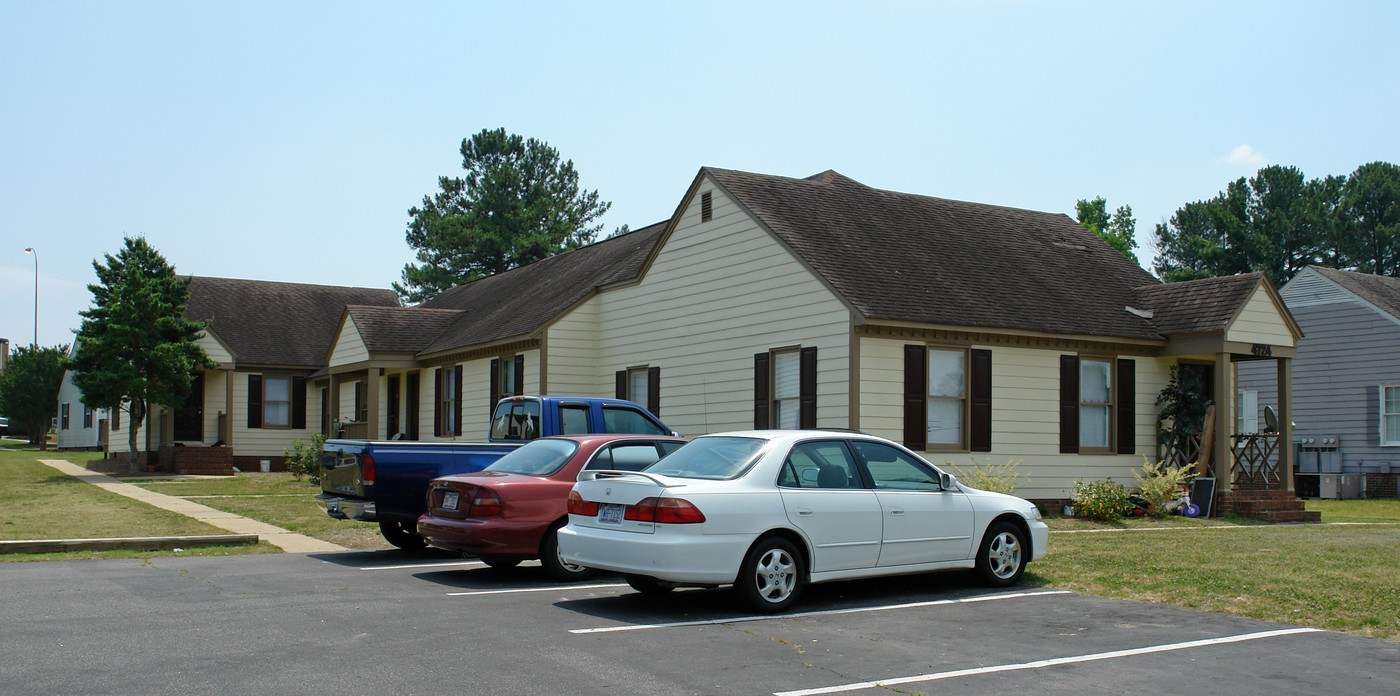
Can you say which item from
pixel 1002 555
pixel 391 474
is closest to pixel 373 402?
pixel 391 474

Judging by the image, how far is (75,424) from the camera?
5859cm

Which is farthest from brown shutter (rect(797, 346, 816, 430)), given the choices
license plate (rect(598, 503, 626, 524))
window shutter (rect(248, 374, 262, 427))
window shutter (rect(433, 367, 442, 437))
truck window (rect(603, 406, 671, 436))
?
window shutter (rect(248, 374, 262, 427))

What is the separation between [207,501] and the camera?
22031 mm

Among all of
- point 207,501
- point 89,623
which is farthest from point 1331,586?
point 207,501

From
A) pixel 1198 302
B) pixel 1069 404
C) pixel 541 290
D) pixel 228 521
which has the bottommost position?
pixel 228 521

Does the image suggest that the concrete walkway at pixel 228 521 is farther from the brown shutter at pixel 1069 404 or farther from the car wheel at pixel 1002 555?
the brown shutter at pixel 1069 404

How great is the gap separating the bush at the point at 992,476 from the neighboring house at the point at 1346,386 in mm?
13537

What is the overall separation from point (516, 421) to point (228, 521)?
4981 mm

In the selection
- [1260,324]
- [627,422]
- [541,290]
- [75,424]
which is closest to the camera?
[627,422]

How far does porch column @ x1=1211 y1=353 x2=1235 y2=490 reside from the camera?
20234 millimetres

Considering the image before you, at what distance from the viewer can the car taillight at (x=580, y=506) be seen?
9.72 metres

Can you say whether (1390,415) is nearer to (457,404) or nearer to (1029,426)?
(1029,426)

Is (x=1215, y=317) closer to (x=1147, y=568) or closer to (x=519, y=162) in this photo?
(x=1147, y=568)

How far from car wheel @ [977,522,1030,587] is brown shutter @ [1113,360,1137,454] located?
1051 cm
